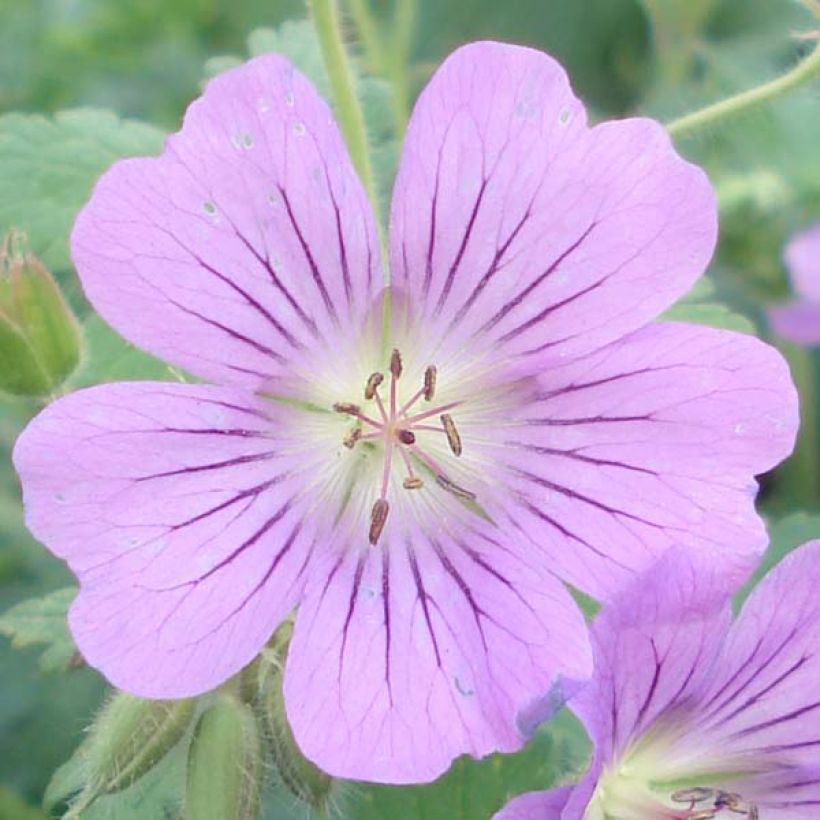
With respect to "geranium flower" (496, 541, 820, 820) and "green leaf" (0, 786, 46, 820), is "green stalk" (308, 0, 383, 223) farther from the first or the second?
"green leaf" (0, 786, 46, 820)

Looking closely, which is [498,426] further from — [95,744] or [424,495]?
[95,744]

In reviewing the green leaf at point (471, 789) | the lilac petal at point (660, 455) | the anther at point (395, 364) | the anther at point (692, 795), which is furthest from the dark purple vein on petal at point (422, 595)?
the anther at point (692, 795)

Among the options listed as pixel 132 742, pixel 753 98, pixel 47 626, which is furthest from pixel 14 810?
pixel 753 98

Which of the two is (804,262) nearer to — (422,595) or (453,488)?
(453,488)

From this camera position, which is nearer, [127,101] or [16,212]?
[16,212]

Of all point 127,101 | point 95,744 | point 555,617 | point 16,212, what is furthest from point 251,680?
point 127,101

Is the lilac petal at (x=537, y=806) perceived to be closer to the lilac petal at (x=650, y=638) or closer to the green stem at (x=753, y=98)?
the lilac petal at (x=650, y=638)
